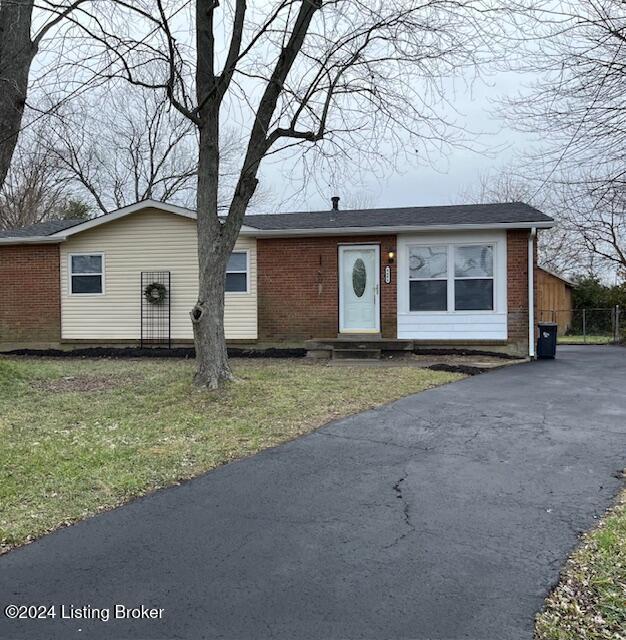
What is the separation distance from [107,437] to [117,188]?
27.9 meters

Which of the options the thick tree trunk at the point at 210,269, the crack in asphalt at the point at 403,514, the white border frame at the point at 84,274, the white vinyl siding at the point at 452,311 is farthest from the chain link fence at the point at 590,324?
the crack in asphalt at the point at 403,514

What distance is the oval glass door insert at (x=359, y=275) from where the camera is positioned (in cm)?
1337

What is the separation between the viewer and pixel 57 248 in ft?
47.7

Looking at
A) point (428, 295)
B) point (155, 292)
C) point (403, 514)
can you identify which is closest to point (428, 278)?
point (428, 295)

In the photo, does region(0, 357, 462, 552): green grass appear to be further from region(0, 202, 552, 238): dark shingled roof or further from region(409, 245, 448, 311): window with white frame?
region(0, 202, 552, 238): dark shingled roof

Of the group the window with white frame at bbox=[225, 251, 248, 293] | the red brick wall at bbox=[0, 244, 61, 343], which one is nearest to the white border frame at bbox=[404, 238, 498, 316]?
the window with white frame at bbox=[225, 251, 248, 293]

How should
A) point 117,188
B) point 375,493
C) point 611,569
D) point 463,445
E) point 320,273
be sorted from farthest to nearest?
point 117,188 < point 320,273 < point 463,445 < point 375,493 < point 611,569

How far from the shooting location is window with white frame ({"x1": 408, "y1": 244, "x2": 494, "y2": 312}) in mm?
12766

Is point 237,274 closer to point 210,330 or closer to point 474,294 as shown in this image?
point 474,294

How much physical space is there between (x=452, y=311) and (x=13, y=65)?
32.7 feet

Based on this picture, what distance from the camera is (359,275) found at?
13.4 meters

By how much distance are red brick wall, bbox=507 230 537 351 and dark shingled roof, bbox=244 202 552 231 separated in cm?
52

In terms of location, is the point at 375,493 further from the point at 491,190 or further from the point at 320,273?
the point at 491,190

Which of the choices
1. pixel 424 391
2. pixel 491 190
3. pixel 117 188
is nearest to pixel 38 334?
pixel 424 391
